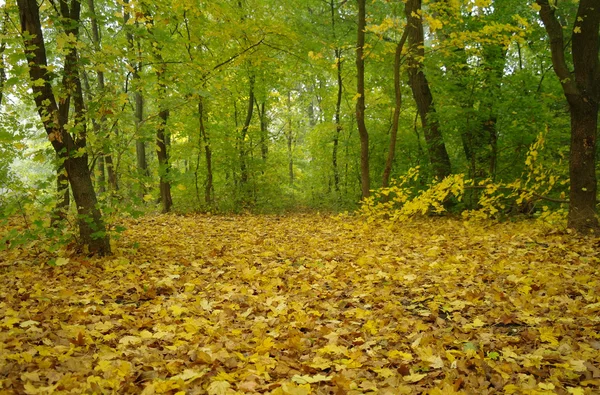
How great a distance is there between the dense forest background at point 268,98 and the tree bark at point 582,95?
0.42 ft

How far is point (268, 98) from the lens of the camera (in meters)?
16.0

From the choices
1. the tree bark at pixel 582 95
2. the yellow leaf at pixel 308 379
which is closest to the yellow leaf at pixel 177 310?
the yellow leaf at pixel 308 379

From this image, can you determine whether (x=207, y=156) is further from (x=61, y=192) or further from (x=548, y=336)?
(x=548, y=336)

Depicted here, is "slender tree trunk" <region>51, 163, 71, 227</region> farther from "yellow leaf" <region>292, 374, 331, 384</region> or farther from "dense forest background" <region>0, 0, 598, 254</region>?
"yellow leaf" <region>292, 374, 331, 384</region>

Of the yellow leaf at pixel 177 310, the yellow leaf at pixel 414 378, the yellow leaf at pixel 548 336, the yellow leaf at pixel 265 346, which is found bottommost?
the yellow leaf at pixel 414 378

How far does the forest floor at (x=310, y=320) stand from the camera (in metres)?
2.54

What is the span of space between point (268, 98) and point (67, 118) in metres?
10.8

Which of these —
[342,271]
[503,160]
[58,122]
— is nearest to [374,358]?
[342,271]

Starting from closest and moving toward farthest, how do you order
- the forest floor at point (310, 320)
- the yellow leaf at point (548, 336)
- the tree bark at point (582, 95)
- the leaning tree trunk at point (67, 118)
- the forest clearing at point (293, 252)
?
1. the forest floor at point (310, 320)
2. the forest clearing at point (293, 252)
3. the yellow leaf at point (548, 336)
4. the leaning tree trunk at point (67, 118)
5. the tree bark at point (582, 95)

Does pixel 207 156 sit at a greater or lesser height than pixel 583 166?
greater

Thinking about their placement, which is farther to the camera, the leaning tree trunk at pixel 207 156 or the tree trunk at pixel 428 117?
the leaning tree trunk at pixel 207 156

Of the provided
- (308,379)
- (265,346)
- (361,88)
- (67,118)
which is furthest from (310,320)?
(361,88)

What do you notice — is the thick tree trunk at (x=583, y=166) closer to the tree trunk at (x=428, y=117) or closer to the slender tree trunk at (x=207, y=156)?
the tree trunk at (x=428, y=117)

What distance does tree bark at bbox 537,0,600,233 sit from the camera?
630 cm
